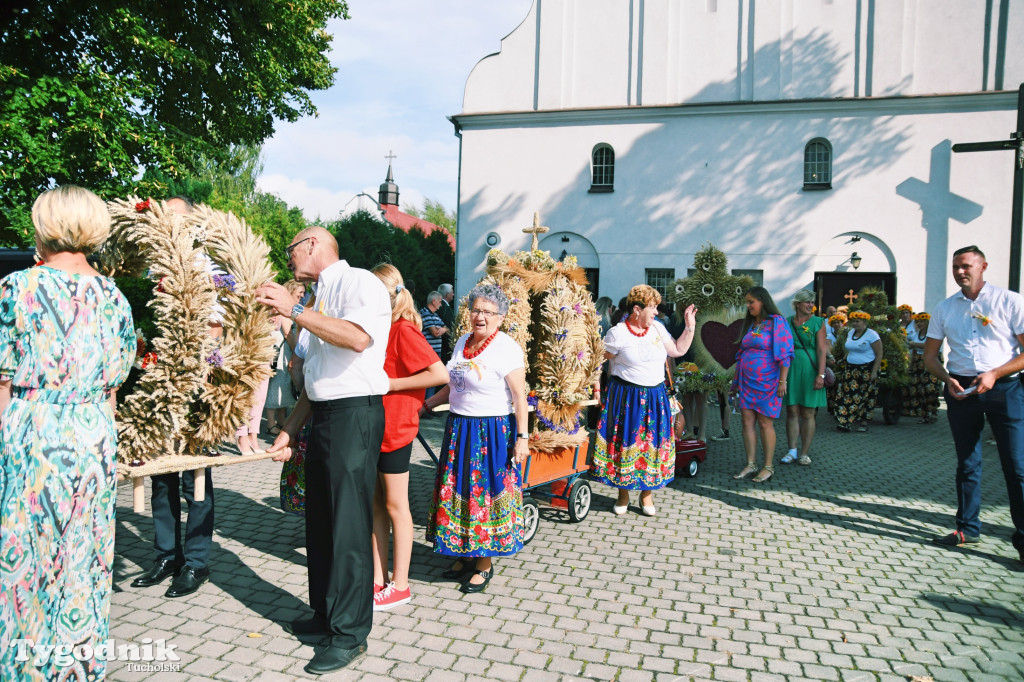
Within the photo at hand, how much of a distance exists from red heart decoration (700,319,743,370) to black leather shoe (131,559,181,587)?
6784mm

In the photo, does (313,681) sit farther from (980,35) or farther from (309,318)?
(980,35)

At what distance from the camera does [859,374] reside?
11.5 meters

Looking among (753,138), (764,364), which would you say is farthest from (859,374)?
(753,138)

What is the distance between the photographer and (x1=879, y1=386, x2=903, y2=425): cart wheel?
12.7 m

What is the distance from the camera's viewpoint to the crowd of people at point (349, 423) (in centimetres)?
283

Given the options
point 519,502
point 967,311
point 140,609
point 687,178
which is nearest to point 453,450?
point 519,502

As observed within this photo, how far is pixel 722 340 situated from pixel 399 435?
6016mm

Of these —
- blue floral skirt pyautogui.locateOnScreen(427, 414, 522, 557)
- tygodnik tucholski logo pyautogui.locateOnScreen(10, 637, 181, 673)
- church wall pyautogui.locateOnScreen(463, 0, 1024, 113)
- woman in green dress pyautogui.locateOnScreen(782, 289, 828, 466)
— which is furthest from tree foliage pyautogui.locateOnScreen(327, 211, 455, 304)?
tygodnik tucholski logo pyautogui.locateOnScreen(10, 637, 181, 673)

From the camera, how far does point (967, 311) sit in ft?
18.0

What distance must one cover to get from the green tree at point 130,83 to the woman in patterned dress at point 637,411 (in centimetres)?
917

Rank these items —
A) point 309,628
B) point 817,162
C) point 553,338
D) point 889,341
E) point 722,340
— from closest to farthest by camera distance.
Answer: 1. point 309,628
2. point 553,338
3. point 722,340
4. point 889,341
5. point 817,162

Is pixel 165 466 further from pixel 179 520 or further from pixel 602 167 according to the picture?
pixel 602 167

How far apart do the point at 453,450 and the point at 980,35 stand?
19.8 m

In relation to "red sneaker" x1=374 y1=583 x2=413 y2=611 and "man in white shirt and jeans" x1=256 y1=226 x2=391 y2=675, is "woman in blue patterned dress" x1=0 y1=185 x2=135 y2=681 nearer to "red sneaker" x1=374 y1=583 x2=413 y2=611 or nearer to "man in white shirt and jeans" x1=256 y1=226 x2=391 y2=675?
"man in white shirt and jeans" x1=256 y1=226 x2=391 y2=675
